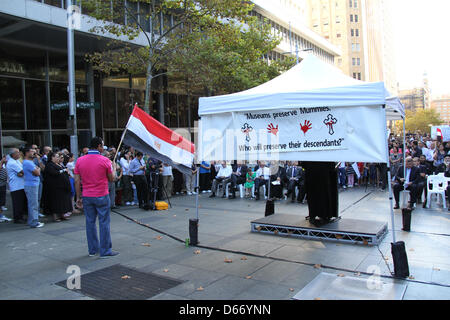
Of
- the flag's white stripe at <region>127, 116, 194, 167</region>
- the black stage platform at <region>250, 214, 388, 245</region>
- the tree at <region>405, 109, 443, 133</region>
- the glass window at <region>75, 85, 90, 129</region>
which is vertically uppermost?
the tree at <region>405, 109, 443, 133</region>

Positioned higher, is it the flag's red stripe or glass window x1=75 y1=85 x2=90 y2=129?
glass window x1=75 y1=85 x2=90 y2=129

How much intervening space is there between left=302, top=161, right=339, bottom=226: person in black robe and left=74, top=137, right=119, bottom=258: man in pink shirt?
4328 millimetres

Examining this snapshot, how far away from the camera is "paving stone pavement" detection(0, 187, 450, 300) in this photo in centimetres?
527

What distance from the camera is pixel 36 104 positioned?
19594 millimetres

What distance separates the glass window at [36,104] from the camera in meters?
19.2

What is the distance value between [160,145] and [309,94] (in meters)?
3.75

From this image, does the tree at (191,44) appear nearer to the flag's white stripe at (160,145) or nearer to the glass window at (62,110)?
Answer: the glass window at (62,110)

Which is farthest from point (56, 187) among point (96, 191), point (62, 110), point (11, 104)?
point (62, 110)

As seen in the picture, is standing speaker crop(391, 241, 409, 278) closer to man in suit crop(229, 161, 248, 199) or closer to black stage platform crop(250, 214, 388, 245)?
black stage platform crop(250, 214, 388, 245)

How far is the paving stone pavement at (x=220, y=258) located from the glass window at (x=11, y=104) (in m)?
9.84

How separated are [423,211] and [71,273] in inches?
392

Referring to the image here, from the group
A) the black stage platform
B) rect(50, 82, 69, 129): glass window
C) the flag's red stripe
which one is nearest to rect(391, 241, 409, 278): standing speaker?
the black stage platform

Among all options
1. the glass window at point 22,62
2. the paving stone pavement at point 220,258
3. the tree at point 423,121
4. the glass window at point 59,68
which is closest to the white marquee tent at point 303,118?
the paving stone pavement at point 220,258
